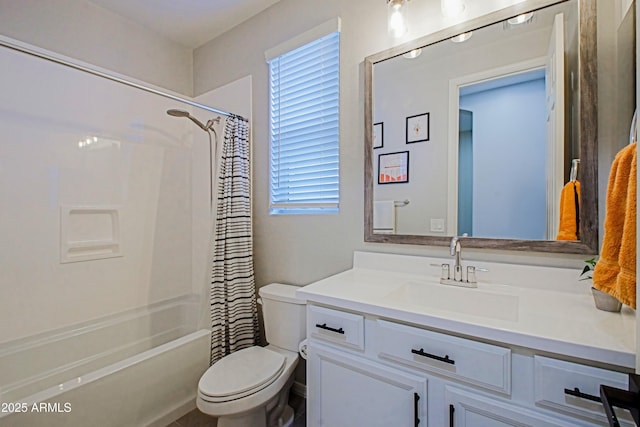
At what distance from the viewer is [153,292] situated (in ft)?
7.49

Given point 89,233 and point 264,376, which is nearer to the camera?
point 264,376

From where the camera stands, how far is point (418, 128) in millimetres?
1503

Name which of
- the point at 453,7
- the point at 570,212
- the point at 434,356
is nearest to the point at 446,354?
the point at 434,356

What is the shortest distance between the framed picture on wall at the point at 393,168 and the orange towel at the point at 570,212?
0.64m

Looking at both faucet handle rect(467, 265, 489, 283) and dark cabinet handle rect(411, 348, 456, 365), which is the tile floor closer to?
dark cabinet handle rect(411, 348, 456, 365)

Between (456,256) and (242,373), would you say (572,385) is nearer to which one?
(456,256)

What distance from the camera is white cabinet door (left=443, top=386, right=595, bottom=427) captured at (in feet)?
2.61

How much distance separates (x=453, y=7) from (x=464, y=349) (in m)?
1.43

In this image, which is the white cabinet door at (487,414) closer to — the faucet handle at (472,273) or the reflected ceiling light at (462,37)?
the faucet handle at (472,273)

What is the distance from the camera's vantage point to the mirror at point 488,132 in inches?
45.1

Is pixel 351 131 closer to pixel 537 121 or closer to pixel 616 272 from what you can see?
pixel 537 121

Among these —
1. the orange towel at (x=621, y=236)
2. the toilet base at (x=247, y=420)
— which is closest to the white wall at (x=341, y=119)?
the orange towel at (x=621, y=236)

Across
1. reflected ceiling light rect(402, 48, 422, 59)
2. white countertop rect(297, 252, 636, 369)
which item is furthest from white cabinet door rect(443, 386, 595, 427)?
reflected ceiling light rect(402, 48, 422, 59)

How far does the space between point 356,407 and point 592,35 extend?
5.34 feet
